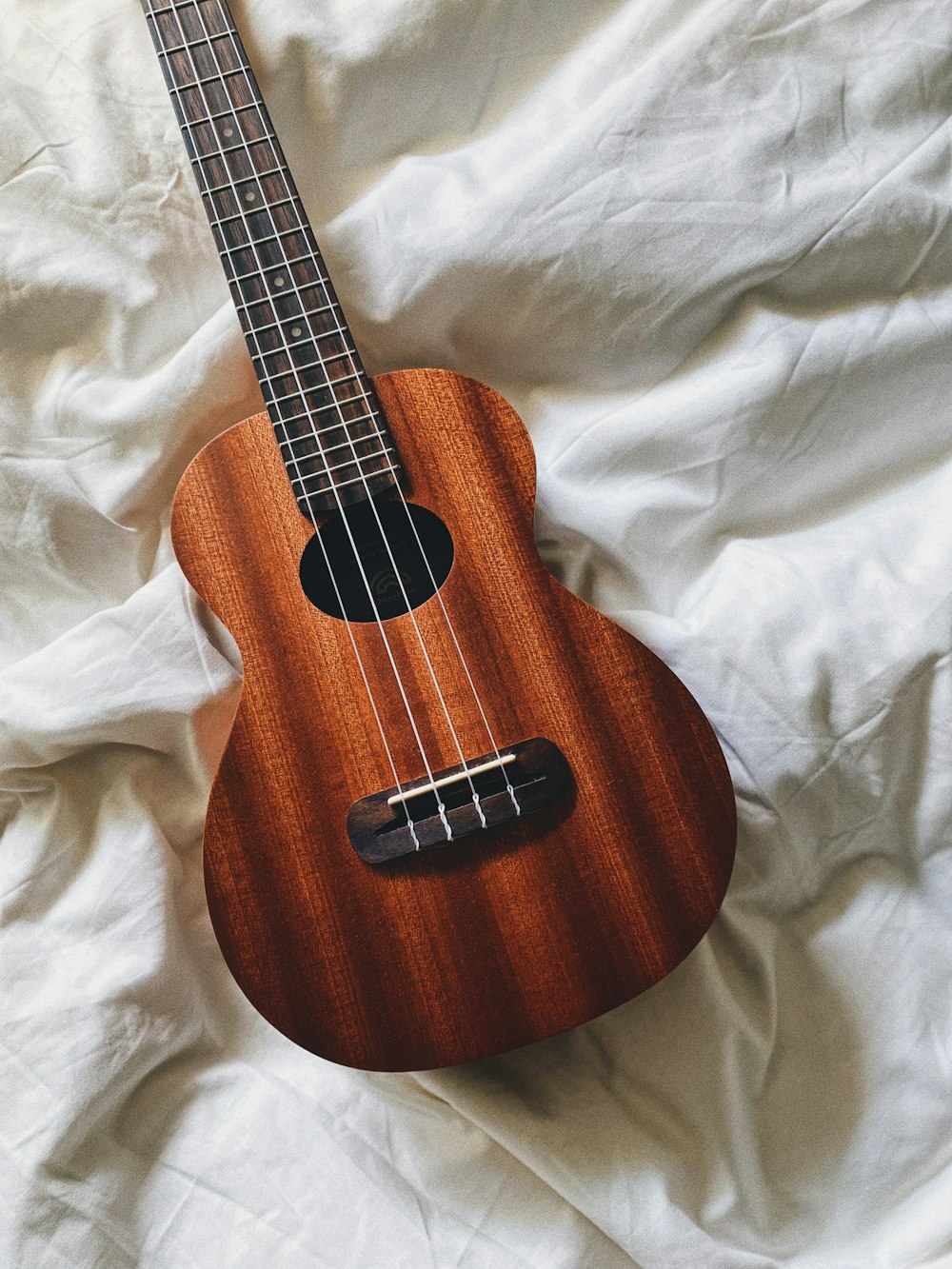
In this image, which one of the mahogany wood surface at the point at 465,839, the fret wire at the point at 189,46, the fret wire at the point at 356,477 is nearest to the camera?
the mahogany wood surface at the point at 465,839

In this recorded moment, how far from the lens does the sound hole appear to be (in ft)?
2.78

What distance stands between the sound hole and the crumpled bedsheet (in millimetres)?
145

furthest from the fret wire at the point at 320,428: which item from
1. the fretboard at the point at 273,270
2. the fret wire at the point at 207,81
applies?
the fret wire at the point at 207,81

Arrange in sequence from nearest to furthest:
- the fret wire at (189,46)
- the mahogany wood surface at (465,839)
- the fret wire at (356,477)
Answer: the mahogany wood surface at (465,839)
the fret wire at (356,477)
the fret wire at (189,46)

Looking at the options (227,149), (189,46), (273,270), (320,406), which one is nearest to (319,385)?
(320,406)

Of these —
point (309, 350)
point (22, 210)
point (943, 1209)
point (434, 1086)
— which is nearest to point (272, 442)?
point (309, 350)

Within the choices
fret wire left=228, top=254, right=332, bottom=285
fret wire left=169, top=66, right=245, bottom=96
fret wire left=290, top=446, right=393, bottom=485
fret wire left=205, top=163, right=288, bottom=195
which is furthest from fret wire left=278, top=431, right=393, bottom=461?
fret wire left=169, top=66, right=245, bottom=96

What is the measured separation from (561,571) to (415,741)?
270mm

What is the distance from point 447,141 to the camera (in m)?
1.01

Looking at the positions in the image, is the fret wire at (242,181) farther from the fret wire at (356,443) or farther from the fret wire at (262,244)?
the fret wire at (356,443)

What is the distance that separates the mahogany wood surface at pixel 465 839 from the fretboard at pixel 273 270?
0.22 feet

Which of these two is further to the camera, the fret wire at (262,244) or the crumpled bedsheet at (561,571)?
the fret wire at (262,244)

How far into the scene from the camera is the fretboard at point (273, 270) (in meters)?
0.85

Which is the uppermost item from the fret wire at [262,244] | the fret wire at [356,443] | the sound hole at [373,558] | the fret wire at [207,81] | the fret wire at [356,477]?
the fret wire at [207,81]
